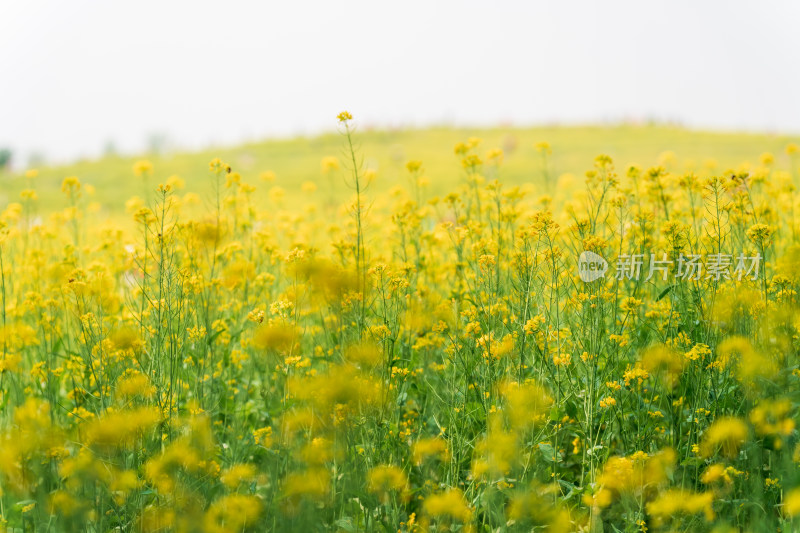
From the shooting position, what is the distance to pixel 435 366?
2990 mm

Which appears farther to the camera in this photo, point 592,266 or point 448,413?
point 592,266

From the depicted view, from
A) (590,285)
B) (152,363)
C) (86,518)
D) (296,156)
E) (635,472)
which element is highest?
(296,156)

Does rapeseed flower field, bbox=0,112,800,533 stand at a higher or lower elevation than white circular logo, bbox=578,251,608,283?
lower

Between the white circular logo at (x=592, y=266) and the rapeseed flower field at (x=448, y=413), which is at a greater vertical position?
the white circular logo at (x=592, y=266)

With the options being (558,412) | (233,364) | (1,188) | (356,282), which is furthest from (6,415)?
(1,188)

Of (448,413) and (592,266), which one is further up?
(592,266)

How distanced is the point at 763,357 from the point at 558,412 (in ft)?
2.46

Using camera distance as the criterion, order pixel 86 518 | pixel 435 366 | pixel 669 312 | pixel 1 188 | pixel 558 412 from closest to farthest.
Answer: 1. pixel 86 518
2. pixel 558 412
3. pixel 669 312
4. pixel 435 366
5. pixel 1 188

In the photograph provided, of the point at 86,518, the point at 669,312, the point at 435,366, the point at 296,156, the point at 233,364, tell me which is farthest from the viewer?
the point at 296,156

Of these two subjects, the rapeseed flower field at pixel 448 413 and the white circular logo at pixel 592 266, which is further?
the white circular logo at pixel 592 266

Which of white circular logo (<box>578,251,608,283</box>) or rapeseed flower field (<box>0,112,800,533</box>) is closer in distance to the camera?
rapeseed flower field (<box>0,112,800,533</box>)

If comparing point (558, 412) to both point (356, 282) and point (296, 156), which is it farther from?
point (296, 156)

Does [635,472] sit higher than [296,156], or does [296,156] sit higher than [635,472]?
[296,156]

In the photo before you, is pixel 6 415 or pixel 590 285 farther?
pixel 6 415
